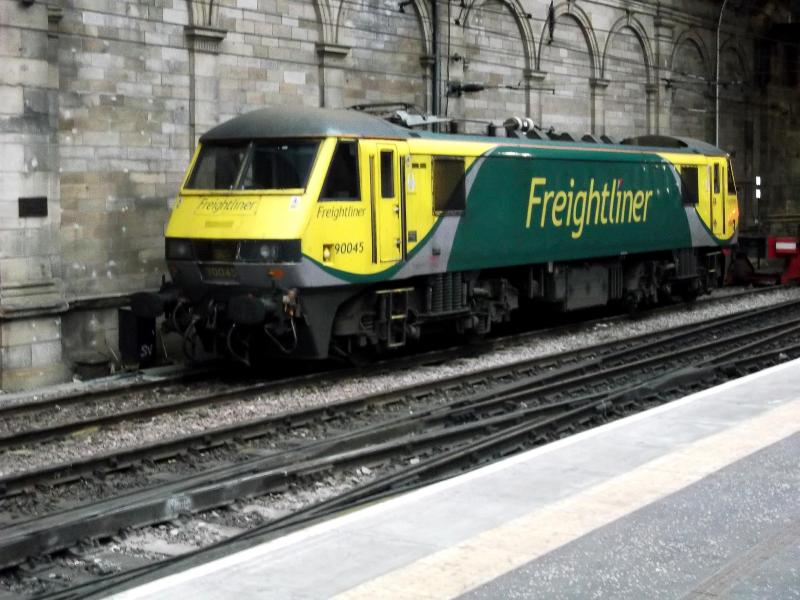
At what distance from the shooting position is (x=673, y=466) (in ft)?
27.1

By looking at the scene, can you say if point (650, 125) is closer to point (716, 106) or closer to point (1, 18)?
point (716, 106)

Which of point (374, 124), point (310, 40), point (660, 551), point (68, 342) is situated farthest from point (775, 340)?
point (660, 551)

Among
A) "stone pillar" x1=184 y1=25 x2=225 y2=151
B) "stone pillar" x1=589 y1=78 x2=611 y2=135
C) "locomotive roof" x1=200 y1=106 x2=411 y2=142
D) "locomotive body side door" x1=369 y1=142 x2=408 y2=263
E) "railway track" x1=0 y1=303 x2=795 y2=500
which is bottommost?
"railway track" x1=0 y1=303 x2=795 y2=500

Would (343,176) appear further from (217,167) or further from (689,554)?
(689,554)

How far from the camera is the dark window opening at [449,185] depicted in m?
15.9

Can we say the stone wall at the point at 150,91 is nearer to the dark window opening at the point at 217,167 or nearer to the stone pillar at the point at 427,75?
the stone pillar at the point at 427,75

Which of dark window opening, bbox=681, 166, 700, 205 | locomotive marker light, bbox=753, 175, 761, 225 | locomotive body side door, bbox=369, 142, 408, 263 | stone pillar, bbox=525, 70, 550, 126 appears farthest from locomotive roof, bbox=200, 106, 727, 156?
locomotive marker light, bbox=753, 175, 761, 225

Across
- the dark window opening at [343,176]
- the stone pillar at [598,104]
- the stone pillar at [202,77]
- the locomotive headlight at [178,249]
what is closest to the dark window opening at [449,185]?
the dark window opening at [343,176]

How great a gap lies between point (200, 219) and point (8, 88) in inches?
114

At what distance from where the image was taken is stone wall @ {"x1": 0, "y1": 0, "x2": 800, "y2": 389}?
593 inches

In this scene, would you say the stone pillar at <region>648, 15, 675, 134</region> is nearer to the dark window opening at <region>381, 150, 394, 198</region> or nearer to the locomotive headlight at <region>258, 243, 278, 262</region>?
the dark window opening at <region>381, 150, 394, 198</region>

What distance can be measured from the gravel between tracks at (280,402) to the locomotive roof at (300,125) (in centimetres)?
304

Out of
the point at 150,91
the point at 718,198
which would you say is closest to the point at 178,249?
the point at 150,91

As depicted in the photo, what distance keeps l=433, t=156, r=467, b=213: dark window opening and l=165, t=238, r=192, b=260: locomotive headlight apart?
3324mm
